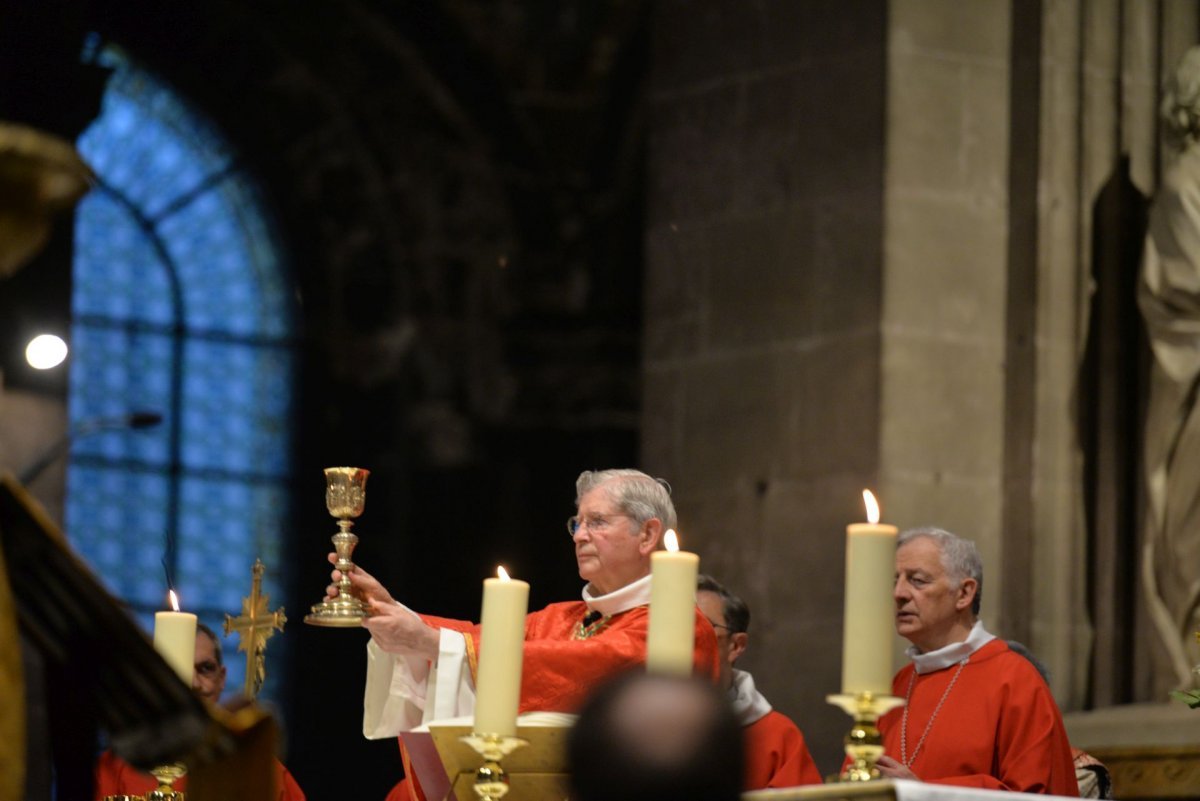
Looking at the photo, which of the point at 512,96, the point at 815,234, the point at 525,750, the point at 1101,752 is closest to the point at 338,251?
the point at 512,96

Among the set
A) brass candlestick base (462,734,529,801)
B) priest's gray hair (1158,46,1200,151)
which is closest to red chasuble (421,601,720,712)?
brass candlestick base (462,734,529,801)

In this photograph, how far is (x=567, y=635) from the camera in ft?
20.0

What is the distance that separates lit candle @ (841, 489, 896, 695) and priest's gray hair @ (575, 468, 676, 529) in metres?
1.86

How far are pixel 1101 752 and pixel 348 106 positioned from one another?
796 cm

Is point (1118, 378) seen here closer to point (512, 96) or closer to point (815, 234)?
point (815, 234)

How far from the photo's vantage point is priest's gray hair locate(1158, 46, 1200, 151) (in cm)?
795

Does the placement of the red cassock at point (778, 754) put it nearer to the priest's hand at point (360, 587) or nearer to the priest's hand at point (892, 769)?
the priest's hand at point (892, 769)

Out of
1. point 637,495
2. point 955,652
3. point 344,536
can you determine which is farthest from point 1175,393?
point 344,536

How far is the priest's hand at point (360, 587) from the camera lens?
4.94 metres

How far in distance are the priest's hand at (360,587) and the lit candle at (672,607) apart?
3.33 feet

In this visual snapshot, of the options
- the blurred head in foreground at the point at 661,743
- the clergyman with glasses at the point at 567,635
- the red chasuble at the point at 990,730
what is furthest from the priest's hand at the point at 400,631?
the blurred head in foreground at the point at 661,743

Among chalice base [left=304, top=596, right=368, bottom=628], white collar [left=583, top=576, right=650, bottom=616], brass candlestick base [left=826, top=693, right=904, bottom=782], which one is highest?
white collar [left=583, top=576, right=650, bottom=616]

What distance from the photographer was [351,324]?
568 inches

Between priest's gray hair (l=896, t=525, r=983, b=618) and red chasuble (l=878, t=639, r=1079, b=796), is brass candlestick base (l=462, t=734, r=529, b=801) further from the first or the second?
priest's gray hair (l=896, t=525, r=983, b=618)
